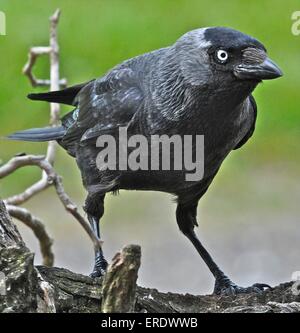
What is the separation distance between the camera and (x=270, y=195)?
8.95 metres

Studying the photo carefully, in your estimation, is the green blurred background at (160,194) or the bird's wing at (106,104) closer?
the bird's wing at (106,104)

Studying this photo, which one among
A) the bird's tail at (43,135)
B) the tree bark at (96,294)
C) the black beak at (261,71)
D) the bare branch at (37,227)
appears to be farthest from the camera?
the bird's tail at (43,135)

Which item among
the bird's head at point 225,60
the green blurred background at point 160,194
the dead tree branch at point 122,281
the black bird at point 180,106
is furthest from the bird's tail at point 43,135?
the green blurred background at point 160,194

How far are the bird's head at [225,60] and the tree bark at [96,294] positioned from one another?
3.10 ft

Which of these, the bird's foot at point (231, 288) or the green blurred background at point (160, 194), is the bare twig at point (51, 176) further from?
the green blurred background at point (160, 194)

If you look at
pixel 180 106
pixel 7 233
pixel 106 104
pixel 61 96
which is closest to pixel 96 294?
pixel 7 233

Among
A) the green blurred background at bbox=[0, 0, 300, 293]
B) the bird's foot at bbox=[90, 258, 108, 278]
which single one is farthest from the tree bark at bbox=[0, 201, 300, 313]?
the green blurred background at bbox=[0, 0, 300, 293]

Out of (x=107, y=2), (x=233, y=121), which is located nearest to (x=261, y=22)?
(x=107, y=2)

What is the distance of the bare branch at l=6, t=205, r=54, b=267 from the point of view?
519cm

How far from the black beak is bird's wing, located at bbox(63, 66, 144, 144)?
0.64 metres

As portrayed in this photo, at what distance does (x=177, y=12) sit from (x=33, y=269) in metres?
6.83

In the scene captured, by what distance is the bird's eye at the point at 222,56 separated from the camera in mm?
4475
